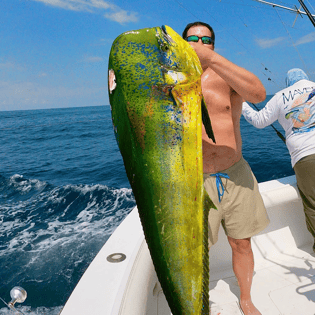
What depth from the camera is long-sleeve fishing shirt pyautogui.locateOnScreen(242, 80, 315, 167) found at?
2527 millimetres

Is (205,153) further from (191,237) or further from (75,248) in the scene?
(75,248)

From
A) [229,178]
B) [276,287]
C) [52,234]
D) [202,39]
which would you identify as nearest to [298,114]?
[229,178]

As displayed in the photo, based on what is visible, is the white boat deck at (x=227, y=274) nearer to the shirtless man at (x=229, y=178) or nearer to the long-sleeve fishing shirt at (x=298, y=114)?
the shirtless man at (x=229, y=178)

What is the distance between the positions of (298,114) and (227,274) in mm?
1802

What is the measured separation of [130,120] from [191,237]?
0.50 m

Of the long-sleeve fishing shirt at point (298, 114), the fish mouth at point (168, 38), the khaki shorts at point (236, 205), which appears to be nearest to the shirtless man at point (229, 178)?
the khaki shorts at point (236, 205)

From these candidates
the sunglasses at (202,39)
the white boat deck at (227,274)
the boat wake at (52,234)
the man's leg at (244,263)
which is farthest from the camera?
the boat wake at (52,234)

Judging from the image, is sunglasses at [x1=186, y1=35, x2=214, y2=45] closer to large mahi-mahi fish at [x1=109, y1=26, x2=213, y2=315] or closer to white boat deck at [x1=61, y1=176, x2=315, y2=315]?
large mahi-mahi fish at [x1=109, y1=26, x2=213, y2=315]

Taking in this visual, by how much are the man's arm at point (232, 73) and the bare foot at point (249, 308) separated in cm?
170

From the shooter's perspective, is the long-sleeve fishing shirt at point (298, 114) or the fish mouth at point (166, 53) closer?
the fish mouth at point (166, 53)

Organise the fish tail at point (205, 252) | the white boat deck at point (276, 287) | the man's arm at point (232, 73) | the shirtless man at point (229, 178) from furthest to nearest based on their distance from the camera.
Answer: the white boat deck at point (276, 287)
the shirtless man at point (229, 178)
the man's arm at point (232, 73)
the fish tail at point (205, 252)

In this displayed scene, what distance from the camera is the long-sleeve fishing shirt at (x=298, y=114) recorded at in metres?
2.53

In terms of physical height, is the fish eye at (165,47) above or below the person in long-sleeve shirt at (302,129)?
above

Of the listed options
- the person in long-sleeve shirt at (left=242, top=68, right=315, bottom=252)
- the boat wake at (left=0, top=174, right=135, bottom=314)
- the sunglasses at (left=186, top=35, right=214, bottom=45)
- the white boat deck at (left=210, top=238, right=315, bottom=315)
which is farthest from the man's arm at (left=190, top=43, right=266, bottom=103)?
the boat wake at (left=0, top=174, right=135, bottom=314)
